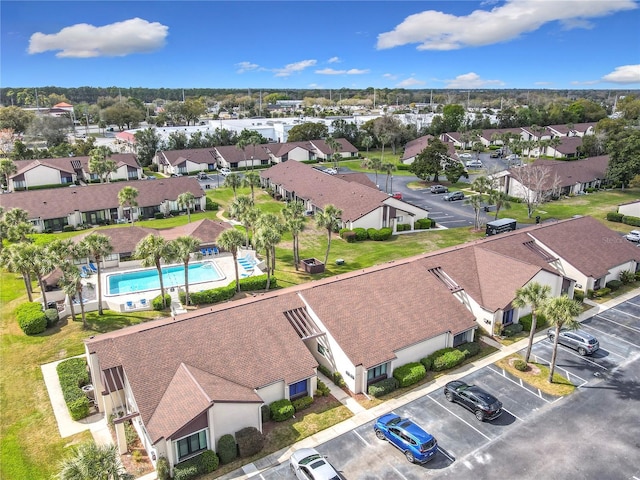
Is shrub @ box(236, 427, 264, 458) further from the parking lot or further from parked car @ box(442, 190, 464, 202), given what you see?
parked car @ box(442, 190, 464, 202)

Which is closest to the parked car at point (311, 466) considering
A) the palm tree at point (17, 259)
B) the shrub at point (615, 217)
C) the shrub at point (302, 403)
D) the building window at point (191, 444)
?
the shrub at point (302, 403)

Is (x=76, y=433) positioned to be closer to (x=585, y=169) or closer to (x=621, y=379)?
(x=621, y=379)

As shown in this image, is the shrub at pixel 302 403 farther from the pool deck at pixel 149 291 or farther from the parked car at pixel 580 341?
the parked car at pixel 580 341

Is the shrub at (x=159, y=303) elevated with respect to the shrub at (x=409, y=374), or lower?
elevated

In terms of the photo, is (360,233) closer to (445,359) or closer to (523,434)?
(445,359)

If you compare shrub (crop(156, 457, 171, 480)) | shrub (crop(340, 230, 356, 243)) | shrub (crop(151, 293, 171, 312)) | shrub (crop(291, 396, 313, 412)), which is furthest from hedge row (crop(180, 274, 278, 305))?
shrub (crop(156, 457, 171, 480))

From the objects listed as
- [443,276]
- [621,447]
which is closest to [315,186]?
[443,276]
